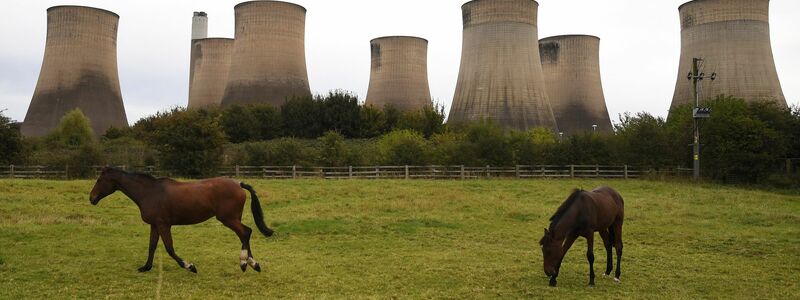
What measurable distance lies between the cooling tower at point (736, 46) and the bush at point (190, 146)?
24.6 metres

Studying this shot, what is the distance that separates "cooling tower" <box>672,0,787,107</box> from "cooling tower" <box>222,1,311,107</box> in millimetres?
23260

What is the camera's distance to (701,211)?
1548 cm

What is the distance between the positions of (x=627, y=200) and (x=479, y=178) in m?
10.0

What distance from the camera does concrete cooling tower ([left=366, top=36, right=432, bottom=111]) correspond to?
4884 cm

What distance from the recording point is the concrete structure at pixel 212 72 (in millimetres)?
56219

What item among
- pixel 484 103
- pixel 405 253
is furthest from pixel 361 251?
pixel 484 103

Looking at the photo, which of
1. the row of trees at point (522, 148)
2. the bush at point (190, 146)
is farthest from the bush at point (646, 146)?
the bush at point (190, 146)

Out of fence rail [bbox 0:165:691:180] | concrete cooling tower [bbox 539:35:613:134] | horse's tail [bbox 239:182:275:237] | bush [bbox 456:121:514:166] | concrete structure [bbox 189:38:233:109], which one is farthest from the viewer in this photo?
concrete structure [bbox 189:38:233:109]

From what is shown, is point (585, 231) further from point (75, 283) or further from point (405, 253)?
point (75, 283)

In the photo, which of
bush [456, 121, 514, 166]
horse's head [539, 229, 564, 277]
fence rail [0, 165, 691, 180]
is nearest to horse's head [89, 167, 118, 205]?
horse's head [539, 229, 564, 277]

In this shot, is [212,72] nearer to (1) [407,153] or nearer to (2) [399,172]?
(1) [407,153]

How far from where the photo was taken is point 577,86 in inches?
2024

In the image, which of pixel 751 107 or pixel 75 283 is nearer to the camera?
pixel 75 283

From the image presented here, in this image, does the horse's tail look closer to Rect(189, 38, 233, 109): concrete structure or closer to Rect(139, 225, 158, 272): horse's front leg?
Rect(139, 225, 158, 272): horse's front leg
